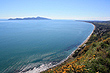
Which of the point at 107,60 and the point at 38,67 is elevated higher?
the point at 107,60

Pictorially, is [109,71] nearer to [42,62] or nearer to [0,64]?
[42,62]

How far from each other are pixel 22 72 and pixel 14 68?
149 inches

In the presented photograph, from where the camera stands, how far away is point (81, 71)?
11.5m

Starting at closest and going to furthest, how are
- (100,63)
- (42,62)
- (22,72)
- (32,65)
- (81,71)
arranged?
(81,71) → (100,63) → (22,72) → (32,65) → (42,62)

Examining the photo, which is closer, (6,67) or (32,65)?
(6,67)

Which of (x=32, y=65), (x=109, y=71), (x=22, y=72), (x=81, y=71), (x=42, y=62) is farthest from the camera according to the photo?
(x=42, y=62)

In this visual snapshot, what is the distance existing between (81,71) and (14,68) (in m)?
23.5

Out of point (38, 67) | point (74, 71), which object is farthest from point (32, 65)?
point (74, 71)

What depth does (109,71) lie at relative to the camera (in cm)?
1062

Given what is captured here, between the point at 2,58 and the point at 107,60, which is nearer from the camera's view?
the point at 107,60

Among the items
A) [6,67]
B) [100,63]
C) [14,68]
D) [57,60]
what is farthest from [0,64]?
[100,63]

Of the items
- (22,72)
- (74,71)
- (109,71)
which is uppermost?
(109,71)

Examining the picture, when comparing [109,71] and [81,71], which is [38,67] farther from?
[109,71]

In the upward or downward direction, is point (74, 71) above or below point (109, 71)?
below
